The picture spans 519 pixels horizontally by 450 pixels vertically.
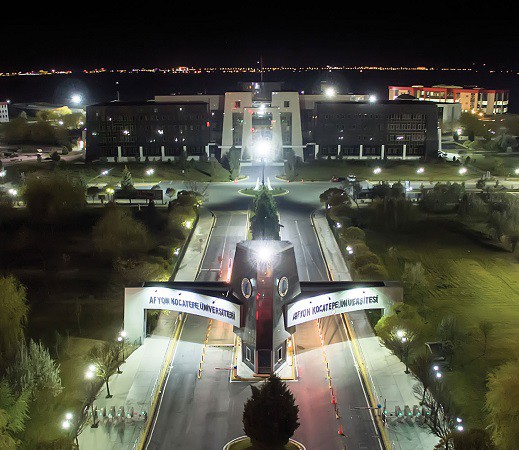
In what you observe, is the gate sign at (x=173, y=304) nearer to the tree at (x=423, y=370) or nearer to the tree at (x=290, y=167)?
the tree at (x=423, y=370)

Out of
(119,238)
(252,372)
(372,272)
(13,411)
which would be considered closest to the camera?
(13,411)

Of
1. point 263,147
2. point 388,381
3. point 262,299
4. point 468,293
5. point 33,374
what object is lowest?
point 388,381

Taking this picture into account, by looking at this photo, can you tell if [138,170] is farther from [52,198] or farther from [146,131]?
[52,198]

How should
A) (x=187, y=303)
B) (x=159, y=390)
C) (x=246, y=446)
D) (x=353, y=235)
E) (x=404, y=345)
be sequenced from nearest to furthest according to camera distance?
(x=246, y=446)
(x=159, y=390)
(x=404, y=345)
(x=187, y=303)
(x=353, y=235)

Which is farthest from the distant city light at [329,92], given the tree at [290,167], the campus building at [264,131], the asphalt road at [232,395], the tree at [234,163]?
the asphalt road at [232,395]

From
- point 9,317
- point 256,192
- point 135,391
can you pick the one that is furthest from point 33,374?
point 256,192

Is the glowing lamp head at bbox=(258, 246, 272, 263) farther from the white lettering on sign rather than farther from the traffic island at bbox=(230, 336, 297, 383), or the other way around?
the traffic island at bbox=(230, 336, 297, 383)

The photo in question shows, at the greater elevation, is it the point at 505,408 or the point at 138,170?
the point at 138,170
